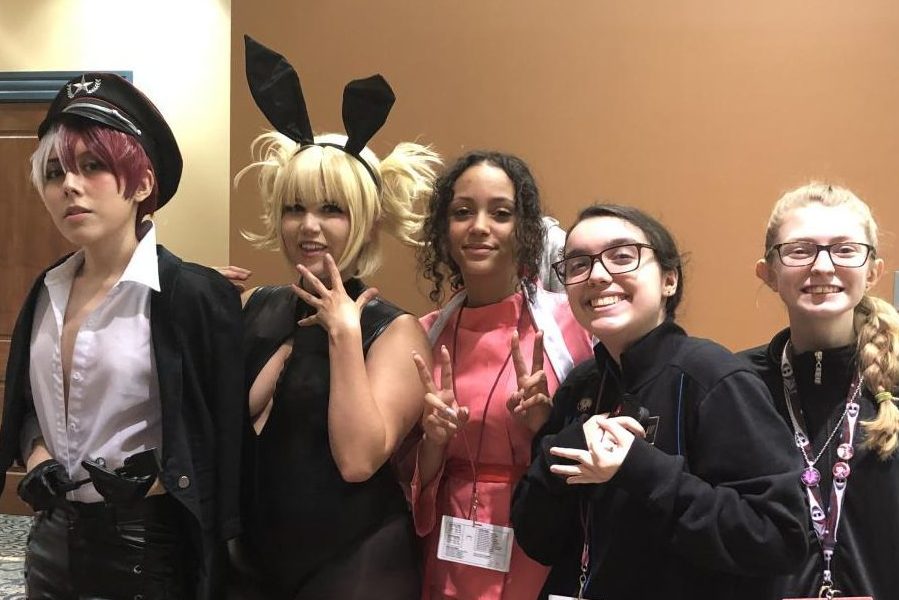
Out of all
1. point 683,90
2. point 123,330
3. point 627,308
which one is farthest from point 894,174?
point 123,330

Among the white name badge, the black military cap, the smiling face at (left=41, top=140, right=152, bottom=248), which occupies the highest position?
the black military cap

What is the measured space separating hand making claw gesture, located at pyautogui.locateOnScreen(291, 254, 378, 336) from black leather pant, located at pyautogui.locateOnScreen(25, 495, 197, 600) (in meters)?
0.46

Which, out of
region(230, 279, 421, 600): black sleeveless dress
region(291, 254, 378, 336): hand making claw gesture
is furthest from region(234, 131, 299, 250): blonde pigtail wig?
region(230, 279, 421, 600): black sleeveless dress

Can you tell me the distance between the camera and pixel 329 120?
9.09 feet

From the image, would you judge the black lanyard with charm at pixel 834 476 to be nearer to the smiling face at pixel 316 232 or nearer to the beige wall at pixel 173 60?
the smiling face at pixel 316 232

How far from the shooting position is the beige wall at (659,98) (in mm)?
2600

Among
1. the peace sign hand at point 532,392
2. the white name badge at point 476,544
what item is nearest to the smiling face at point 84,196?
the peace sign hand at point 532,392

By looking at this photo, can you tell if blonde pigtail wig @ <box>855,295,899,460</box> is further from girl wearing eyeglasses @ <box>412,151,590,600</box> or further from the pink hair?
the pink hair

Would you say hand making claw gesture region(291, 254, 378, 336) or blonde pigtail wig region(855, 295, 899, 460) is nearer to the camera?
blonde pigtail wig region(855, 295, 899, 460)

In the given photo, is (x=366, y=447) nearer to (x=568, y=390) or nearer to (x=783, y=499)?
(x=568, y=390)

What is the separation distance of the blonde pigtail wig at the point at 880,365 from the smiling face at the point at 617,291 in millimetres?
385

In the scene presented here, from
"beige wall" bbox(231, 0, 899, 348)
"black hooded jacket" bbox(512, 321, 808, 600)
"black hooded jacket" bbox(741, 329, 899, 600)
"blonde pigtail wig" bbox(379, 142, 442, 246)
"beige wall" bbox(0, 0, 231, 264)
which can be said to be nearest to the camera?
"black hooded jacket" bbox(512, 321, 808, 600)

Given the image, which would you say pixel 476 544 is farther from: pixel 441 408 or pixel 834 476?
pixel 834 476

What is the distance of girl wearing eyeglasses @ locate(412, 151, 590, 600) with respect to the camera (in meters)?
1.56
